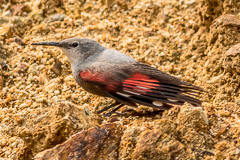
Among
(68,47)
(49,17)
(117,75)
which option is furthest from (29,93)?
(49,17)

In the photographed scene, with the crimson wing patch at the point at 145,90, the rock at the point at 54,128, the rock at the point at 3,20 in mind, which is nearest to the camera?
the rock at the point at 54,128

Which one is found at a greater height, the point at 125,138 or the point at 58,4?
the point at 58,4

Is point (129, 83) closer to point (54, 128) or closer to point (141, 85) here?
point (141, 85)

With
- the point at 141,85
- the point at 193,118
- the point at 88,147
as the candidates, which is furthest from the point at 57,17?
the point at 193,118

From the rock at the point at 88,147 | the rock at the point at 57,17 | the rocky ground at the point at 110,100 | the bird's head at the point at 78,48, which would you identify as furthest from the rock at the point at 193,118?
the rock at the point at 57,17

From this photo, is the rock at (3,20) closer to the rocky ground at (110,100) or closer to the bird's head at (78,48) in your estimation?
the rocky ground at (110,100)

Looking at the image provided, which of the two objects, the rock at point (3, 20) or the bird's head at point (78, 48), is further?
the rock at point (3, 20)

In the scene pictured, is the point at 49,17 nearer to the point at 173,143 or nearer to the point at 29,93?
the point at 29,93
